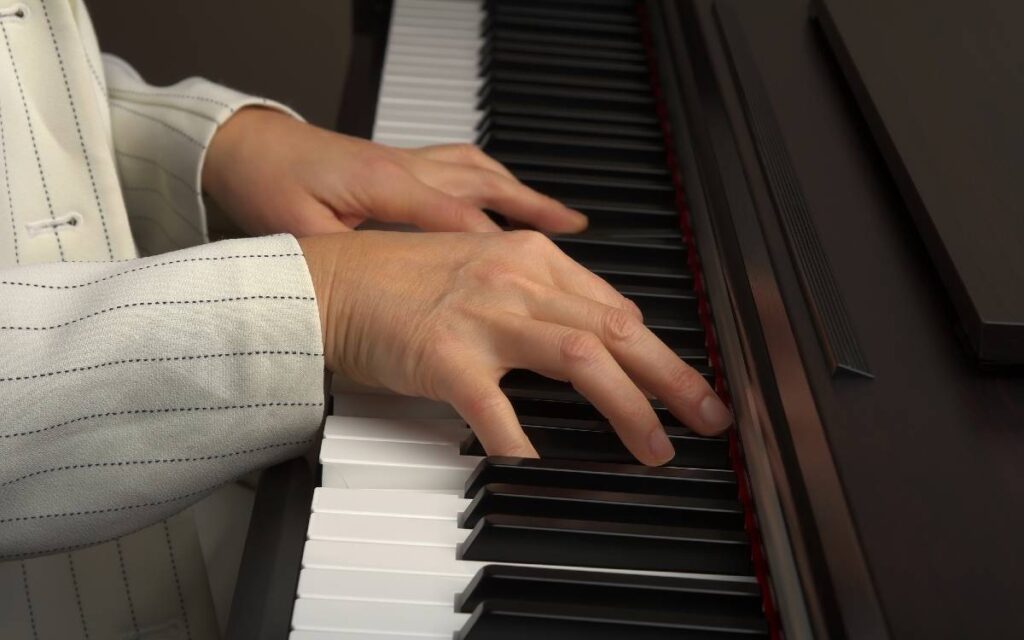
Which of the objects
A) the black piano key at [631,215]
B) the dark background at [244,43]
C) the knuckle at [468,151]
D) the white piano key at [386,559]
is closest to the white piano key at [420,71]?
the knuckle at [468,151]

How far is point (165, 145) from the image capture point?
4.53ft

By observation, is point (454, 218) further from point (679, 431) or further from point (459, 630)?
point (459, 630)

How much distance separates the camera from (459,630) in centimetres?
77

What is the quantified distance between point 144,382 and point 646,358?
38 centimetres

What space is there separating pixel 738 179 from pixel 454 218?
29 centimetres

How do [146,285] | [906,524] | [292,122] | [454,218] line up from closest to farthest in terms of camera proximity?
[906,524] → [146,285] → [454,218] → [292,122]

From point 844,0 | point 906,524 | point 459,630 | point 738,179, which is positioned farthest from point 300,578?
point 844,0

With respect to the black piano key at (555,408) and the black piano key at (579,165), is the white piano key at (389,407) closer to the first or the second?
the black piano key at (555,408)

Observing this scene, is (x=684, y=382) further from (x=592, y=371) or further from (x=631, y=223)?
(x=631, y=223)

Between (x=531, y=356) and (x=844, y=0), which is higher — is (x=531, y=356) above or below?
below

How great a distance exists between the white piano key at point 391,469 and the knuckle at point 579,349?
10 cm

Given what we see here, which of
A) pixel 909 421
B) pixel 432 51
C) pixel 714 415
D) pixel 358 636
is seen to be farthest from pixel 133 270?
pixel 432 51

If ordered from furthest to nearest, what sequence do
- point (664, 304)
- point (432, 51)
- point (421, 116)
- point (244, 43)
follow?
point (244, 43)
point (432, 51)
point (421, 116)
point (664, 304)

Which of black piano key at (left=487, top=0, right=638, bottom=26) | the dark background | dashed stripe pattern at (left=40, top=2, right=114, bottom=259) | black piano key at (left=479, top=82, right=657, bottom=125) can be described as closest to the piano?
black piano key at (left=479, top=82, right=657, bottom=125)
